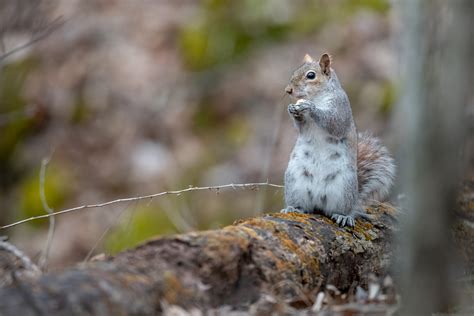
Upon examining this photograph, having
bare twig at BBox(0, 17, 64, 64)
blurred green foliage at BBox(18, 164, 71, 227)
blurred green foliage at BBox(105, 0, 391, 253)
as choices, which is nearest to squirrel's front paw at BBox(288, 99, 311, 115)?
bare twig at BBox(0, 17, 64, 64)

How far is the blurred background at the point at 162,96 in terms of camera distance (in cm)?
649

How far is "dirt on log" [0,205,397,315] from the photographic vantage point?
2.01m

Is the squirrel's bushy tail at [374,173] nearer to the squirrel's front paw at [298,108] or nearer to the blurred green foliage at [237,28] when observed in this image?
the squirrel's front paw at [298,108]

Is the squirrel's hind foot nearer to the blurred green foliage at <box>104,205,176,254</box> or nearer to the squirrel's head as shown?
the squirrel's head

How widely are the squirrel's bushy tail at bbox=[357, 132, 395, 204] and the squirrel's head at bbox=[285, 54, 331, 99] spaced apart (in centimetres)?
48

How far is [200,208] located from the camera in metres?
5.88

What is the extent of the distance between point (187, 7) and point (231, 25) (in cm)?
79

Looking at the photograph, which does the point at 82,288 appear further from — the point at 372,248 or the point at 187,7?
the point at 187,7

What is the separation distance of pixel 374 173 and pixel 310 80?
66 centimetres

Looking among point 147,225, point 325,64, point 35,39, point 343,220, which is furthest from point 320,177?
point 147,225

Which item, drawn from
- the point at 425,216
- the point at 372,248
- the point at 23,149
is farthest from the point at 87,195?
the point at 425,216

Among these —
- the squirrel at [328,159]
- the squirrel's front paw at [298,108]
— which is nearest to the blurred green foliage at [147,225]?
the squirrel at [328,159]

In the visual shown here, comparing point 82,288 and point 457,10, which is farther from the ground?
point 457,10

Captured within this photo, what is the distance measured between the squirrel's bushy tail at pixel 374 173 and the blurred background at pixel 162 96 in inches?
77.1
